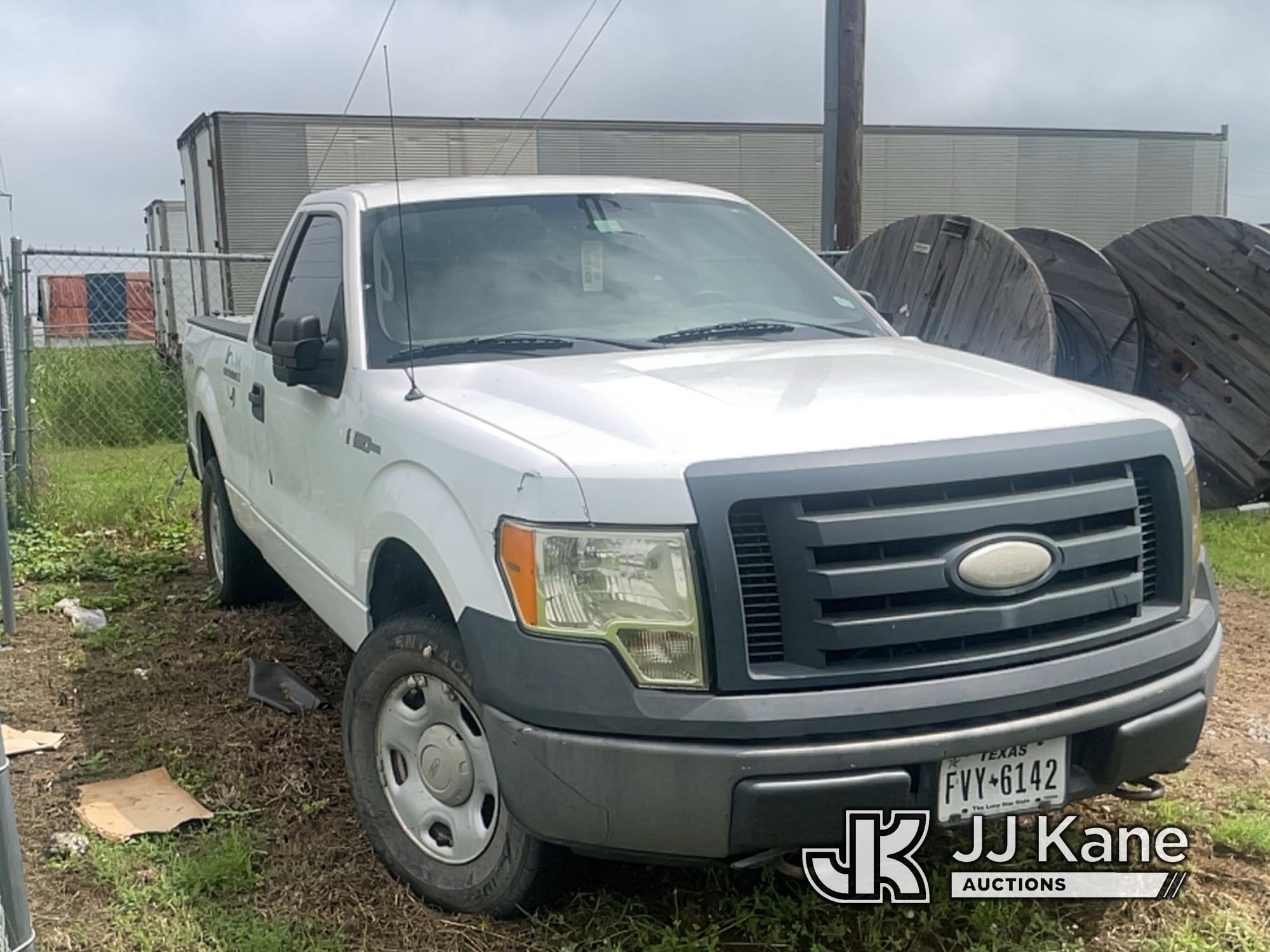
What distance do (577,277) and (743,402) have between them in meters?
1.27

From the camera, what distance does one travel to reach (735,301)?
4188 millimetres

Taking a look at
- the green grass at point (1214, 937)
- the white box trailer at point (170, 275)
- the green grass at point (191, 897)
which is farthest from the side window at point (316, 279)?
the white box trailer at point (170, 275)

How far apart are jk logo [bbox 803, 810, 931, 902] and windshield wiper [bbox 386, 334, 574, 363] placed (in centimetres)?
170

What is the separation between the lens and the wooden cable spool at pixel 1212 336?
820 centimetres

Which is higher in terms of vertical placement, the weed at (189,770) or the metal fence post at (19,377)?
the metal fence post at (19,377)

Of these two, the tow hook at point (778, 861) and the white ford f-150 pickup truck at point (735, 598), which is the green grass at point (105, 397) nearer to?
the white ford f-150 pickup truck at point (735, 598)

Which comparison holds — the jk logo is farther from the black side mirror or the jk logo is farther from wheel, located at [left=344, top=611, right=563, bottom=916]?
the black side mirror

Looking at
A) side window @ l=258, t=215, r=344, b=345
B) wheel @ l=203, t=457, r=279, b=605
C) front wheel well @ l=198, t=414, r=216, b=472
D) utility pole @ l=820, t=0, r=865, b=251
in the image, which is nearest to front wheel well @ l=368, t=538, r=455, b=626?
side window @ l=258, t=215, r=344, b=345

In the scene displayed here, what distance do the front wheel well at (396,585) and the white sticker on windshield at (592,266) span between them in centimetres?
115

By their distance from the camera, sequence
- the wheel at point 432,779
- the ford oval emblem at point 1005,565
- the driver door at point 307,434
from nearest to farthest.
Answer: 1. the ford oval emblem at point 1005,565
2. the wheel at point 432,779
3. the driver door at point 307,434

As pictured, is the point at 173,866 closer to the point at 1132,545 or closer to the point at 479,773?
the point at 479,773

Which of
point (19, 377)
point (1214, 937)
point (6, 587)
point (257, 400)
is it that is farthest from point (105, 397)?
point (1214, 937)

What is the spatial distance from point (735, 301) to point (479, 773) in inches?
74.9

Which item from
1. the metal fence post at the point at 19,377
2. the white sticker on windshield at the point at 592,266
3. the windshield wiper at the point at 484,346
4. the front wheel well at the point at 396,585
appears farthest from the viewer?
the metal fence post at the point at 19,377
